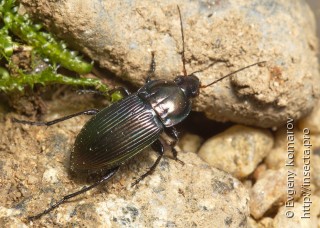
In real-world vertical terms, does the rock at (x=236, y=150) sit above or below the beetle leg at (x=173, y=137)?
below

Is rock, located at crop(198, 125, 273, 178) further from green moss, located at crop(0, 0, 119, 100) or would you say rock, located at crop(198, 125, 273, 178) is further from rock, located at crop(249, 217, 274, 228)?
green moss, located at crop(0, 0, 119, 100)

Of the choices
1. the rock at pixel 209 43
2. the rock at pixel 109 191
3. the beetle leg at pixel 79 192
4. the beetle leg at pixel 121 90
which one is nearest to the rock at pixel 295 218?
the rock at pixel 109 191

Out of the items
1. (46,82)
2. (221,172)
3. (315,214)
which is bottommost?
(315,214)

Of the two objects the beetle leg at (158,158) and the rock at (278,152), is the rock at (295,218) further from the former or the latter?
the beetle leg at (158,158)

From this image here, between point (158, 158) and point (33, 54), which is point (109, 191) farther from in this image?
point (33, 54)

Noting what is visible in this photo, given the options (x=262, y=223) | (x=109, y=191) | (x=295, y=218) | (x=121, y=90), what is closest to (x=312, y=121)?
(x=295, y=218)

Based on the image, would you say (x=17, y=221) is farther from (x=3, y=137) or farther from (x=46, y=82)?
(x=46, y=82)

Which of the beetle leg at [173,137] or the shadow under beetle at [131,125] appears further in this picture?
the beetle leg at [173,137]

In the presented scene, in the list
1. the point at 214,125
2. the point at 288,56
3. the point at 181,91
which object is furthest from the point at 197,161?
the point at 288,56
